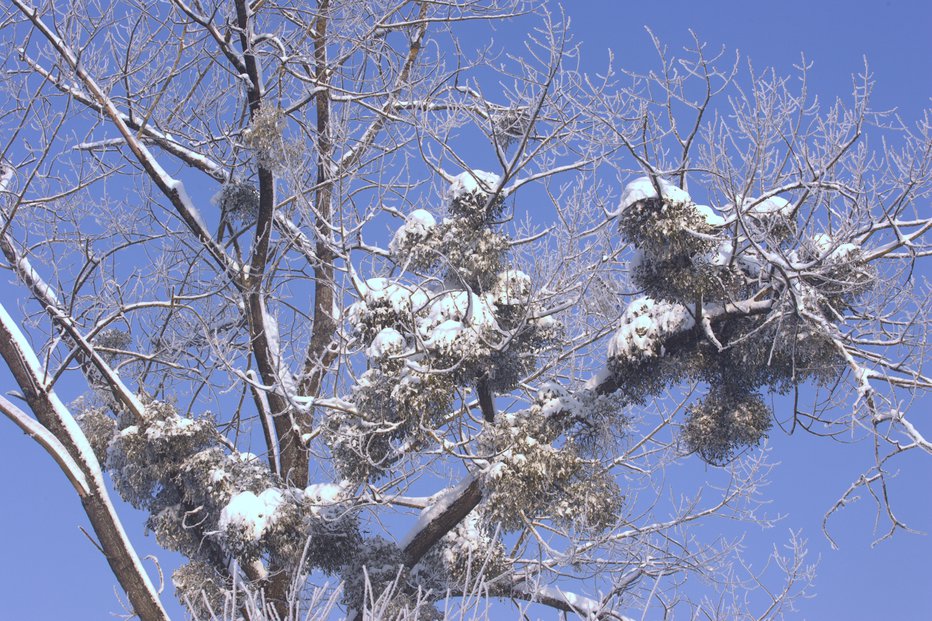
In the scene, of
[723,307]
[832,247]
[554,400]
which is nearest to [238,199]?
[554,400]

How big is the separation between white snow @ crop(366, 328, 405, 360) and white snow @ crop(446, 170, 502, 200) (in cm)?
115

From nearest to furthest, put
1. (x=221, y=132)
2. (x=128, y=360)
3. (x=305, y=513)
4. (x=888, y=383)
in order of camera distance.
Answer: (x=888, y=383) < (x=305, y=513) < (x=128, y=360) < (x=221, y=132)

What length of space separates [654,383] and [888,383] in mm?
1571

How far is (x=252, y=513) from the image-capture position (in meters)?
7.05

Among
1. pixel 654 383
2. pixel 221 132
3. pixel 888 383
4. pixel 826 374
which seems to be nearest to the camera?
pixel 888 383

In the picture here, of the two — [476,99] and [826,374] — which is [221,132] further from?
[826,374]

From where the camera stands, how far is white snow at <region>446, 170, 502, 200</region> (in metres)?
6.78

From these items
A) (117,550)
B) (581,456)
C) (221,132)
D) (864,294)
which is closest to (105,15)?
(221,132)

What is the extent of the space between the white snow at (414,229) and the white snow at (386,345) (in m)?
0.80

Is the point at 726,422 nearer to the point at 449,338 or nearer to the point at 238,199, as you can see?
the point at 449,338

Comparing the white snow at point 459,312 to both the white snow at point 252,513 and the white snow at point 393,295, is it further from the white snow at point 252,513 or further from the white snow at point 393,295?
the white snow at point 252,513

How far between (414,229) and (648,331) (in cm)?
186

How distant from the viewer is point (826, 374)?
6.34m

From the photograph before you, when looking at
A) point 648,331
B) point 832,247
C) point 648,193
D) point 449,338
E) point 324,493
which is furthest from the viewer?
point 324,493
